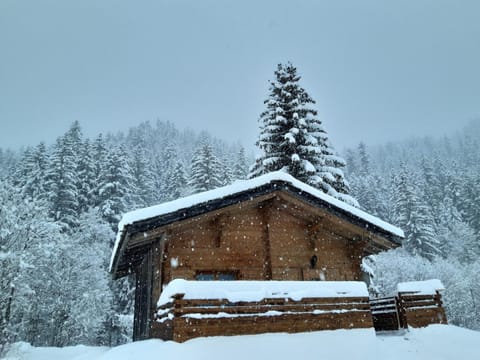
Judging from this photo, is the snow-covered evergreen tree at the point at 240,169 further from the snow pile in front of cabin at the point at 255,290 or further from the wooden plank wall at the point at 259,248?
the snow pile in front of cabin at the point at 255,290

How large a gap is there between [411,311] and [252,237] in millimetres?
5583

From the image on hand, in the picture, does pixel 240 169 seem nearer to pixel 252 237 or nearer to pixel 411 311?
pixel 252 237

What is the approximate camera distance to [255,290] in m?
9.42

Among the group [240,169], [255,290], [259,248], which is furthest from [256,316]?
[240,169]

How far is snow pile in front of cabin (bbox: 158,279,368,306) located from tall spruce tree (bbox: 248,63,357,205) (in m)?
10.3

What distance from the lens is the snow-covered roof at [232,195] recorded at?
Answer: 1025cm

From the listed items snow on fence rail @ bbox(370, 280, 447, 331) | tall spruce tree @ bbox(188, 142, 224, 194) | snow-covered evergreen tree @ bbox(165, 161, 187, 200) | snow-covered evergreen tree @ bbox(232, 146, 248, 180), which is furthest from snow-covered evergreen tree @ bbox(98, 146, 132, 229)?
snow on fence rail @ bbox(370, 280, 447, 331)

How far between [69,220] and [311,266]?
3046cm

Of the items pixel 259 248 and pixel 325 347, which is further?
Answer: pixel 259 248

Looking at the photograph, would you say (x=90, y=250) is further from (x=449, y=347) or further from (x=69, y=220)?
(x=449, y=347)

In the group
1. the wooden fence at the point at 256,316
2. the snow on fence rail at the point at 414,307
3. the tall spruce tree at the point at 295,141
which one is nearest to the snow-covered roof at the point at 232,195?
the snow on fence rail at the point at 414,307

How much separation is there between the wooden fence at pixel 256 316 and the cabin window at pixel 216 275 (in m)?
1.84

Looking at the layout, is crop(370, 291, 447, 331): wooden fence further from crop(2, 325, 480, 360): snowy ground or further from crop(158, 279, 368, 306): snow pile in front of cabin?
crop(158, 279, 368, 306): snow pile in front of cabin

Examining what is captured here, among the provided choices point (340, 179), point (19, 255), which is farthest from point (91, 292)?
point (340, 179)
